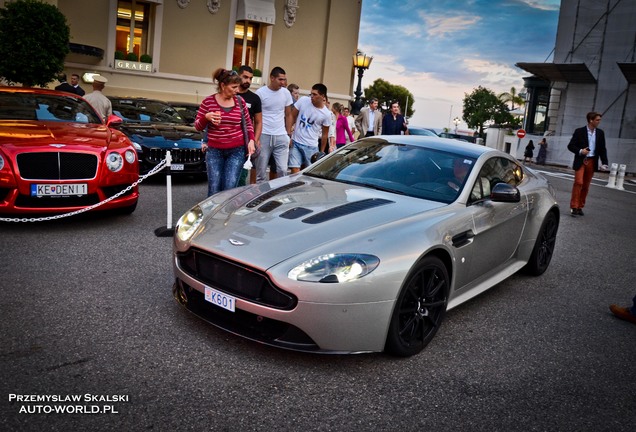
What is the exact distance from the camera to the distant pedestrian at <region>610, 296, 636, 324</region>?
199 inches

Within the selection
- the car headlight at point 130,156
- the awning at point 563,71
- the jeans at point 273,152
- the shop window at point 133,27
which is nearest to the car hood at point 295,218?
the car headlight at point 130,156

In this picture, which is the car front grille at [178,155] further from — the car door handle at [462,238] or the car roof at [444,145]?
the car door handle at [462,238]

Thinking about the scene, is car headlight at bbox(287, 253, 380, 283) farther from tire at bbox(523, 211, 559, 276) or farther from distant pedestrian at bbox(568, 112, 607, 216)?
distant pedestrian at bbox(568, 112, 607, 216)

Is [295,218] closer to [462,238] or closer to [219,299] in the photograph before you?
[219,299]

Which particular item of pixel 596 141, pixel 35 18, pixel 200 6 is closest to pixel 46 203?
pixel 596 141

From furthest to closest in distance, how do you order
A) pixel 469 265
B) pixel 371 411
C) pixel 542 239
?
pixel 542 239 → pixel 469 265 → pixel 371 411

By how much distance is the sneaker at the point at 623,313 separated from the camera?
5054mm

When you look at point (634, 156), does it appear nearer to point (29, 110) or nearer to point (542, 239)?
point (542, 239)

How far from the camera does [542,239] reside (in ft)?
19.8

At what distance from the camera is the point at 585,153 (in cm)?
Answer: 1094

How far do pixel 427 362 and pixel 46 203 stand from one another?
170 inches

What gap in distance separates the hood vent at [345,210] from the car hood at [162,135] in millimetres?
6323

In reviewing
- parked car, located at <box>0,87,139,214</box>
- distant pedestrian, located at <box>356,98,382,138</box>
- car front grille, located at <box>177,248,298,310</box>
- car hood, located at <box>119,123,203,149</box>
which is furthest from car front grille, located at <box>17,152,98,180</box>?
distant pedestrian, located at <box>356,98,382,138</box>

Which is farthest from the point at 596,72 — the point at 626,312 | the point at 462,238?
the point at 462,238
